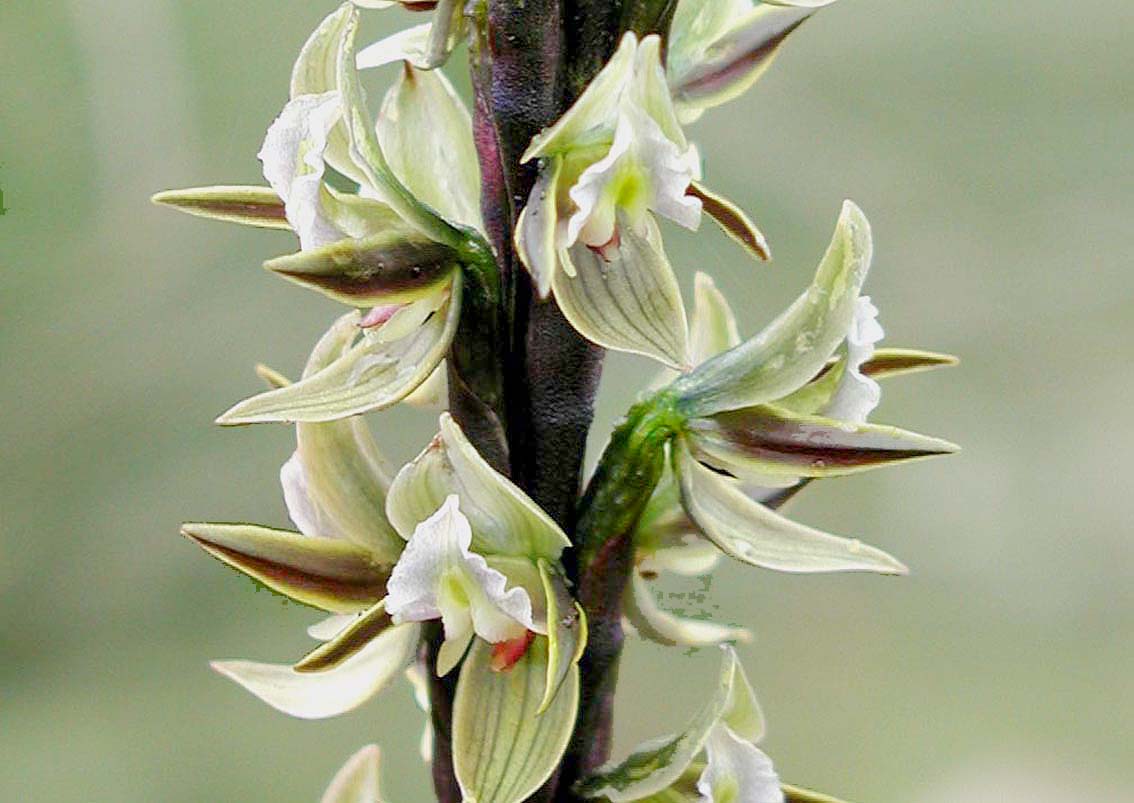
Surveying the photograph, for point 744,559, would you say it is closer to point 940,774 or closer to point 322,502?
point 322,502

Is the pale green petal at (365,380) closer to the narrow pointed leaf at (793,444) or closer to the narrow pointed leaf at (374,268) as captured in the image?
the narrow pointed leaf at (374,268)

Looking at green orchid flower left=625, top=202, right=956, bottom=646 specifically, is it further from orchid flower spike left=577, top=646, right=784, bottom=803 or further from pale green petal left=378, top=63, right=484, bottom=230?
pale green petal left=378, top=63, right=484, bottom=230

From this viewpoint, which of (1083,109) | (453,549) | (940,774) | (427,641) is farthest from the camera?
(1083,109)

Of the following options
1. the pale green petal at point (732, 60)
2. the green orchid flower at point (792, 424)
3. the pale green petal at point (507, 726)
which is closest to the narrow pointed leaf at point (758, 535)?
the green orchid flower at point (792, 424)

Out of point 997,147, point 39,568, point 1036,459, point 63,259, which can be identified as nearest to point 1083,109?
point 997,147

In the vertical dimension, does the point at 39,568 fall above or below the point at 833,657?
above

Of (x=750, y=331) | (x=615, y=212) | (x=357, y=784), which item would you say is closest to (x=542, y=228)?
(x=615, y=212)

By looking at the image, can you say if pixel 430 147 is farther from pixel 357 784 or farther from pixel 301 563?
pixel 357 784
